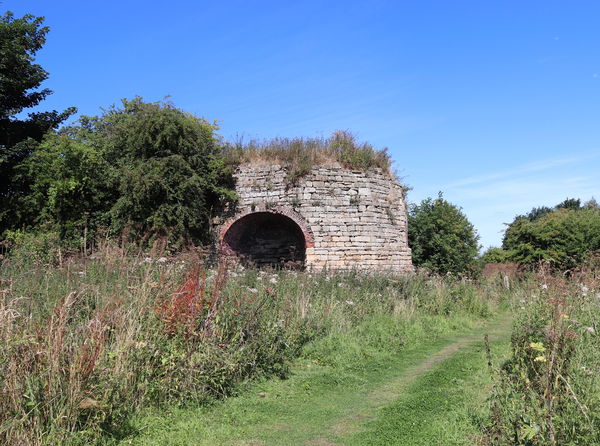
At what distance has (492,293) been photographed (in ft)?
45.4

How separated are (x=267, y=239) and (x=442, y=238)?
6.78 meters

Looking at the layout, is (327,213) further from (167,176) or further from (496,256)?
(496,256)

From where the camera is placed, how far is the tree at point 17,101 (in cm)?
1572

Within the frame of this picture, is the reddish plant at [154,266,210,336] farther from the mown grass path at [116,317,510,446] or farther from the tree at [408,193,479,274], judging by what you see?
the tree at [408,193,479,274]

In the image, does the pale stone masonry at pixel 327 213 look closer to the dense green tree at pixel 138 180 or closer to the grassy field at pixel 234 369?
the dense green tree at pixel 138 180

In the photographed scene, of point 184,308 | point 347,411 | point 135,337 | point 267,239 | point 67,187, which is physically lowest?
point 347,411

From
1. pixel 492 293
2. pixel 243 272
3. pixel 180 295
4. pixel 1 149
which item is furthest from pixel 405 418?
pixel 1 149

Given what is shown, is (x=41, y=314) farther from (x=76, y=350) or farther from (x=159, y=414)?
(x=159, y=414)

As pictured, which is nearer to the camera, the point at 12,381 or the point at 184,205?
the point at 12,381

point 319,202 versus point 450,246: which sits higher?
point 319,202

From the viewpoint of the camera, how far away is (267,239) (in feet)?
54.5

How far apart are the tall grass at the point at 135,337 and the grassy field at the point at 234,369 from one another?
0.02 meters

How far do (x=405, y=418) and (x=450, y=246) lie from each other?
14.7 m

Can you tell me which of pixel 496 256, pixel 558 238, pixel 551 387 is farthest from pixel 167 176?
pixel 496 256
